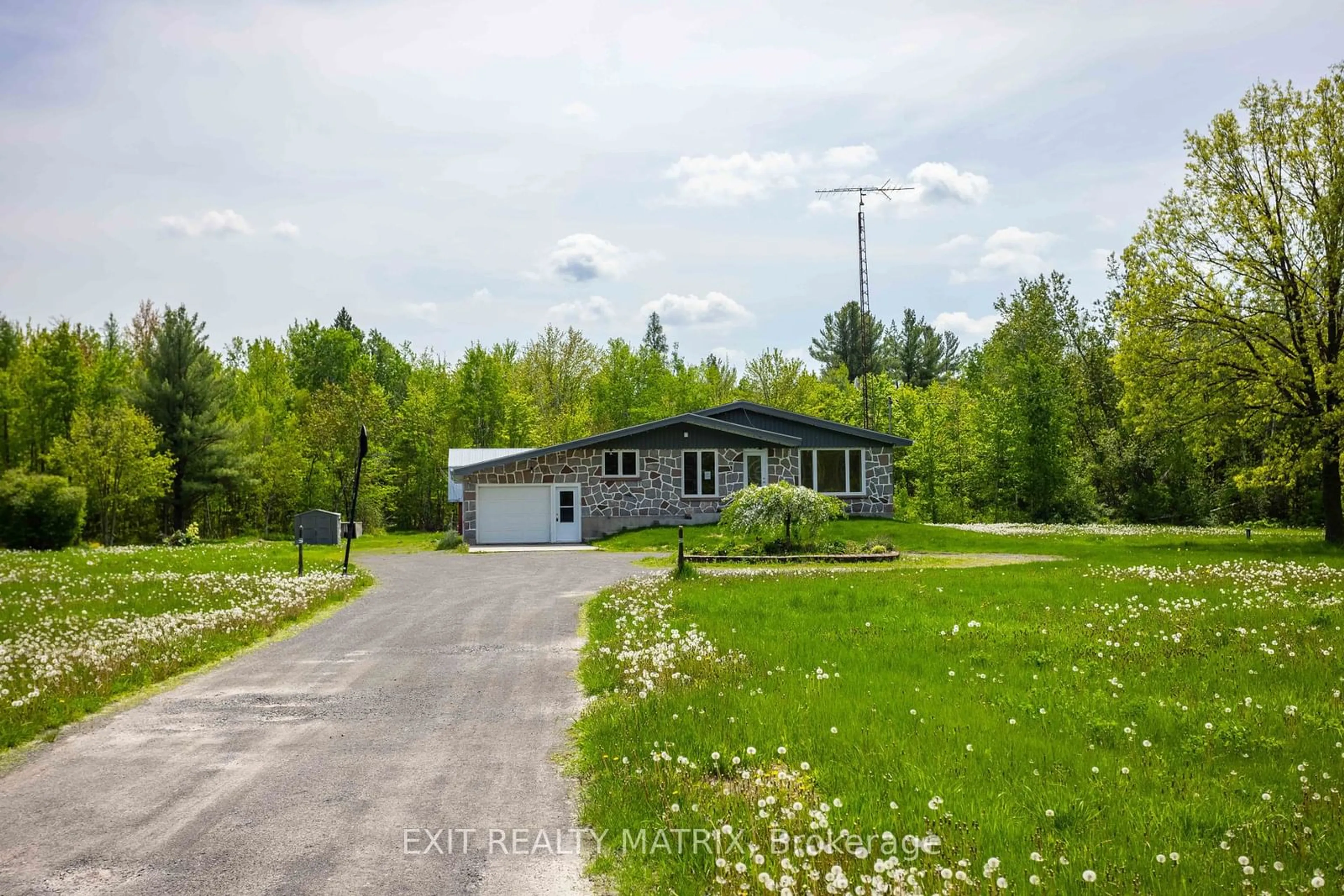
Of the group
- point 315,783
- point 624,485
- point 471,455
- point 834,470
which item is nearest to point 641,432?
point 624,485

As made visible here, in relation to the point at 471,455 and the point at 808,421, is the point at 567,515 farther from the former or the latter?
the point at 808,421

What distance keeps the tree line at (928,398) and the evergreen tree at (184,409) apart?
0.32 ft

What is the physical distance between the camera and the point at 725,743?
695cm

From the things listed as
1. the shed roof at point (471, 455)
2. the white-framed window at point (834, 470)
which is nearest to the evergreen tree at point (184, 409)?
the shed roof at point (471, 455)

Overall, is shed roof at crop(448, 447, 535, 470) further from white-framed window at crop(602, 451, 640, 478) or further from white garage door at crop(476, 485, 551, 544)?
white-framed window at crop(602, 451, 640, 478)

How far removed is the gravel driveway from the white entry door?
24.7 m

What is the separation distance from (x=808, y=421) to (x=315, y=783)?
34946 mm

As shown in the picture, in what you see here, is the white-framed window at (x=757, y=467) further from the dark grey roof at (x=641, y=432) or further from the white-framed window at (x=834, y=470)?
the white-framed window at (x=834, y=470)

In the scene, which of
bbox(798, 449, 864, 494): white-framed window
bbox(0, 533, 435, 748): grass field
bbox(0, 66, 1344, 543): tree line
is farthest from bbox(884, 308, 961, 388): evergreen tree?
bbox(0, 533, 435, 748): grass field

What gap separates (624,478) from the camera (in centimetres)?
3756

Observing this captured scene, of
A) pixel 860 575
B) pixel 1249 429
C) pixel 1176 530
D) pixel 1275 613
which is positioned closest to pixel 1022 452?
pixel 1176 530

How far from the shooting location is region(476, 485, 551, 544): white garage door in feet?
120

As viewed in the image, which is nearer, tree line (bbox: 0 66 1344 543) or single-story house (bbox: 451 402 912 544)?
tree line (bbox: 0 66 1344 543)

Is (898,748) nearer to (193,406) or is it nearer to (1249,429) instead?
(1249,429)
